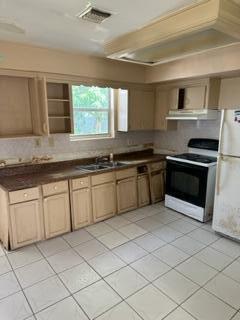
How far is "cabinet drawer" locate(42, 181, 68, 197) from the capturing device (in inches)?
111

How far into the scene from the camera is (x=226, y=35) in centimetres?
191

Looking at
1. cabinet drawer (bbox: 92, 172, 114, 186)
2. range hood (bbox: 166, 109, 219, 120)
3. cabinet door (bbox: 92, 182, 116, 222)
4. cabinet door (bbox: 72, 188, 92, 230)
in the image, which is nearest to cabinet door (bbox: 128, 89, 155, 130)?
range hood (bbox: 166, 109, 219, 120)

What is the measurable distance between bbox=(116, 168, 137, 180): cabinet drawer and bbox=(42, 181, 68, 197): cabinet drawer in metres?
0.87

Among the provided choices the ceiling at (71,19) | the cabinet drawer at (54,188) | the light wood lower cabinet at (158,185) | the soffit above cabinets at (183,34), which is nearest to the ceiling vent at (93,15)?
the ceiling at (71,19)

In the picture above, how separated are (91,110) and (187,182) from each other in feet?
6.40

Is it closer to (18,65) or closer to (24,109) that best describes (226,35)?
(18,65)

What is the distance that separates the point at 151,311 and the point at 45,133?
2.31 meters

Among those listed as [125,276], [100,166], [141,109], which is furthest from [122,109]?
[125,276]

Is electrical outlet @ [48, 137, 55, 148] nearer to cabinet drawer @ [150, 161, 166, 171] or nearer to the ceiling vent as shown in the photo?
cabinet drawer @ [150, 161, 166, 171]

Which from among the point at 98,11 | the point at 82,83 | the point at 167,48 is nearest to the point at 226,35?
the point at 167,48

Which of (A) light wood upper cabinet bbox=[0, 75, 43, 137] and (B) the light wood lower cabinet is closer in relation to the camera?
(A) light wood upper cabinet bbox=[0, 75, 43, 137]

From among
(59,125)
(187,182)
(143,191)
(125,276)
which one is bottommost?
(125,276)

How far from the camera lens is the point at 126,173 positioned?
11.9 feet

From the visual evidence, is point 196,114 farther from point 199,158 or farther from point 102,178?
point 102,178
